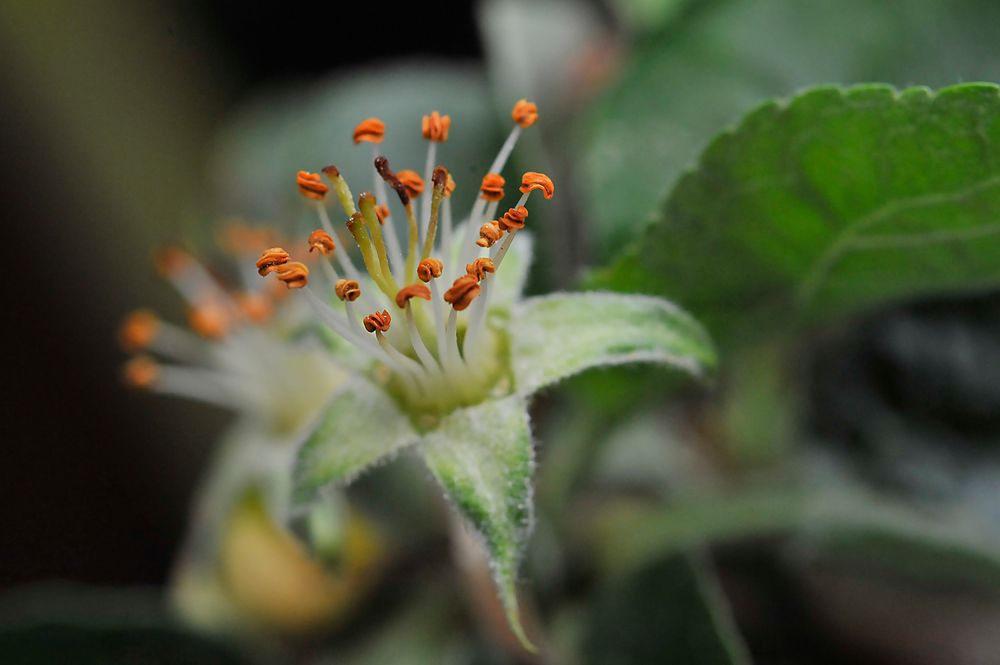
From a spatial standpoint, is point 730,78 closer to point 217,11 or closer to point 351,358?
point 351,358

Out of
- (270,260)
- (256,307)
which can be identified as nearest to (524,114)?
(270,260)

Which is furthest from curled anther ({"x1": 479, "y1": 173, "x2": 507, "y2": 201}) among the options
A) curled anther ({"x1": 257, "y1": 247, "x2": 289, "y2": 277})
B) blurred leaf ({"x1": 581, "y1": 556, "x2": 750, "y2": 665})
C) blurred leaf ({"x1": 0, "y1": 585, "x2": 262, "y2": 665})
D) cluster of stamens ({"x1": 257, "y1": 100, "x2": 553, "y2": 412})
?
blurred leaf ({"x1": 0, "y1": 585, "x2": 262, "y2": 665})

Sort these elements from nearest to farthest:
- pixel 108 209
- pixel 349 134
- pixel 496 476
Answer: pixel 496 476 < pixel 349 134 < pixel 108 209

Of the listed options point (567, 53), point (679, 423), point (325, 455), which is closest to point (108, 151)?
point (567, 53)

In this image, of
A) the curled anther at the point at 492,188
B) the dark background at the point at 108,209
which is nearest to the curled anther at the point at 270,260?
the curled anther at the point at 492,188

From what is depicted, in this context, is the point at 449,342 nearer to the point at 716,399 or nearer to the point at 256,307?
the point at 256,307

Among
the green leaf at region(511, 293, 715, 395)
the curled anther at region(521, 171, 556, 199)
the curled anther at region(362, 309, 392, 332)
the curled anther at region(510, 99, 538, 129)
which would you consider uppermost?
the curled anther at region(510, 99, 538, 129)

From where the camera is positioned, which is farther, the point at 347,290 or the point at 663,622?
the point at 663,622

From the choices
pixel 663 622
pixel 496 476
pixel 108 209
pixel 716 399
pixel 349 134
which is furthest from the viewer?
pixel 108 209

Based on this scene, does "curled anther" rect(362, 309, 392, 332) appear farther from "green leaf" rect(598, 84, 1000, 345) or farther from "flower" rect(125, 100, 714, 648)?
"green leaf" rect(598, 84, 1000, 345)
